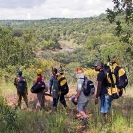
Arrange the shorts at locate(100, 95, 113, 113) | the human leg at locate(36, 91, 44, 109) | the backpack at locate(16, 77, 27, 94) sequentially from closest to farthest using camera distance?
the shorts at locate(100, 95, 113, 113), the human leg at locate(36, 91, 44, 109), the backpack at locate(16, 77, 27, 94)

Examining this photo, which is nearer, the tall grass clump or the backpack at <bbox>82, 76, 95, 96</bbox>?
the tall grass clump

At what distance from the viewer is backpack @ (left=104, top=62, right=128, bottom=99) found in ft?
17.1

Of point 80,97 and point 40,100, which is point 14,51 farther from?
point 80,97

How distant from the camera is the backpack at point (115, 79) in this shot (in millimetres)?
5211

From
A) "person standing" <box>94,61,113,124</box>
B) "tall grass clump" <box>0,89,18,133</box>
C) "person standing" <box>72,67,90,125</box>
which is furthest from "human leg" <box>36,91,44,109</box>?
"person standing" <box>94,61,113,124</box>

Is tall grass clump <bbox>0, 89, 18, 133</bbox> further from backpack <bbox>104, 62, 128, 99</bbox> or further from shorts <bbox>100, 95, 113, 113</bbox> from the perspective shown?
backpack <bbox>104, 62, 128, 99</bbox>

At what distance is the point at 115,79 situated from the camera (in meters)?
5.31

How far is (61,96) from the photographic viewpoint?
6.70 meters

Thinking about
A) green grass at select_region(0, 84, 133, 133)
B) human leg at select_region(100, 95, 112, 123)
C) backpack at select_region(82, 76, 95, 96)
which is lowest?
green grass at select_region(0, 84, 133, 133)

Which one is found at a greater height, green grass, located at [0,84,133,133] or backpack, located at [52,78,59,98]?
backpack, located at [52,78,59,98]

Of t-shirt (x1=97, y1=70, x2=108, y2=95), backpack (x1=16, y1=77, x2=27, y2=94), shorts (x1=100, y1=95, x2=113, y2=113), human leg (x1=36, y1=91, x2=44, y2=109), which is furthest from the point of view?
backpack (x1=16, y1=77, x2=27, y2=94)

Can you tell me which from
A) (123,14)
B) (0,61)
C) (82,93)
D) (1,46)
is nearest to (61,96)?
(82,93)

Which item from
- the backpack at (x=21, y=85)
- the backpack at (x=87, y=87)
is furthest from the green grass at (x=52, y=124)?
the backpack at (x=21, y=85)

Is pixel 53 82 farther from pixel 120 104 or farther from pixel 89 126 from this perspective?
pixel 120 104
